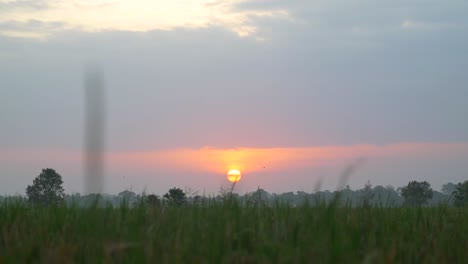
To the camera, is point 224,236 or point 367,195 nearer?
point 224,236

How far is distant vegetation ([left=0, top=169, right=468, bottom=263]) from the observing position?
4.34 metres

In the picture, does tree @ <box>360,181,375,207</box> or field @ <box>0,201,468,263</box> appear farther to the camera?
tree @ <box>360,181,375,207</box>

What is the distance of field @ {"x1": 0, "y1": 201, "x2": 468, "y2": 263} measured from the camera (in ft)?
14.1

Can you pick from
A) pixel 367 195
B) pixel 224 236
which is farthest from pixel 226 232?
pixel 367 195

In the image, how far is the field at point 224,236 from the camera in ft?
14.1

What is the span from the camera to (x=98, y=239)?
5008 mm

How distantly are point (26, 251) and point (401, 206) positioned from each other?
19.8 feet

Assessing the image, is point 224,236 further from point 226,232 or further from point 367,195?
point 367,195

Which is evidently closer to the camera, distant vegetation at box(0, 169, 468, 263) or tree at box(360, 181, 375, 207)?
distant vegetation at box(0, 169, 468, 263)

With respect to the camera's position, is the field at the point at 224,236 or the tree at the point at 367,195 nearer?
the field at the point at 224,236

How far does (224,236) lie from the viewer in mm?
4754

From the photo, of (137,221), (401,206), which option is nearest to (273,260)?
(137,221)

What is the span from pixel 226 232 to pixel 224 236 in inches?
2.0

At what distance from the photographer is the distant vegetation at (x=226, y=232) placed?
4.34m
